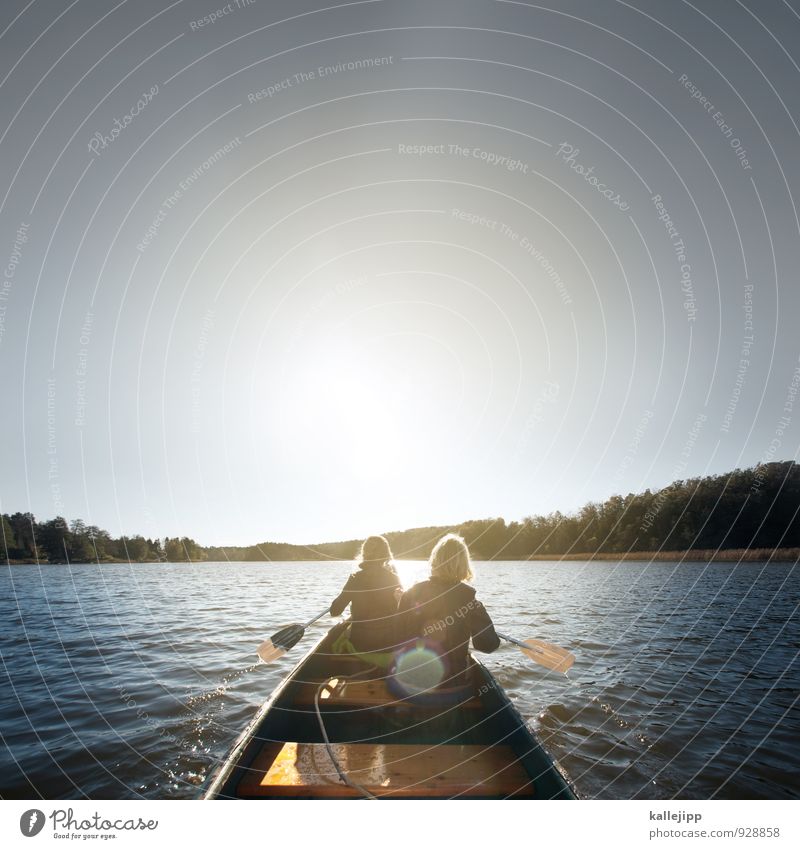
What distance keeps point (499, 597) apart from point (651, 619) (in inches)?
390

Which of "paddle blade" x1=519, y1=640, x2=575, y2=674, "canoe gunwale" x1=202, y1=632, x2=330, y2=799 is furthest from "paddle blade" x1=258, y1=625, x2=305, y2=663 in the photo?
"paddle blade" x1=519, y1=640, x2=575, y2=674

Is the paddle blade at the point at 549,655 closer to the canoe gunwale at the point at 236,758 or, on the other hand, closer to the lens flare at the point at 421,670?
the lens flare at the point at 421,670

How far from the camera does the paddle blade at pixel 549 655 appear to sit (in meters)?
7.21

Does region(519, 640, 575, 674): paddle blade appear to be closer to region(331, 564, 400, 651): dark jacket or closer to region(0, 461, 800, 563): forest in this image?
region(331, 564, 400, 651): dark jacket

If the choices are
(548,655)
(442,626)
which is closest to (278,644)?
(442,626)

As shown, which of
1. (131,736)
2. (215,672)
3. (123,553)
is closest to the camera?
(131,736)

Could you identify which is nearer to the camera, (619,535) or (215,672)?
(215,672)

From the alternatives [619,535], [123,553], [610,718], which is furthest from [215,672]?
[123,553]

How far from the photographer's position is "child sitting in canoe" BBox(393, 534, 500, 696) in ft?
17.3

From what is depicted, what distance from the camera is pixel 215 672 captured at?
1105 cm

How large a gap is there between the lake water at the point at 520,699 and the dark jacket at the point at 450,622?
2.67 meters

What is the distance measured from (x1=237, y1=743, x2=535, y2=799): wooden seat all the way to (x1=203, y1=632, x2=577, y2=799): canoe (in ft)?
0.03

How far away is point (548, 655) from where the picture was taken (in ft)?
25.2
